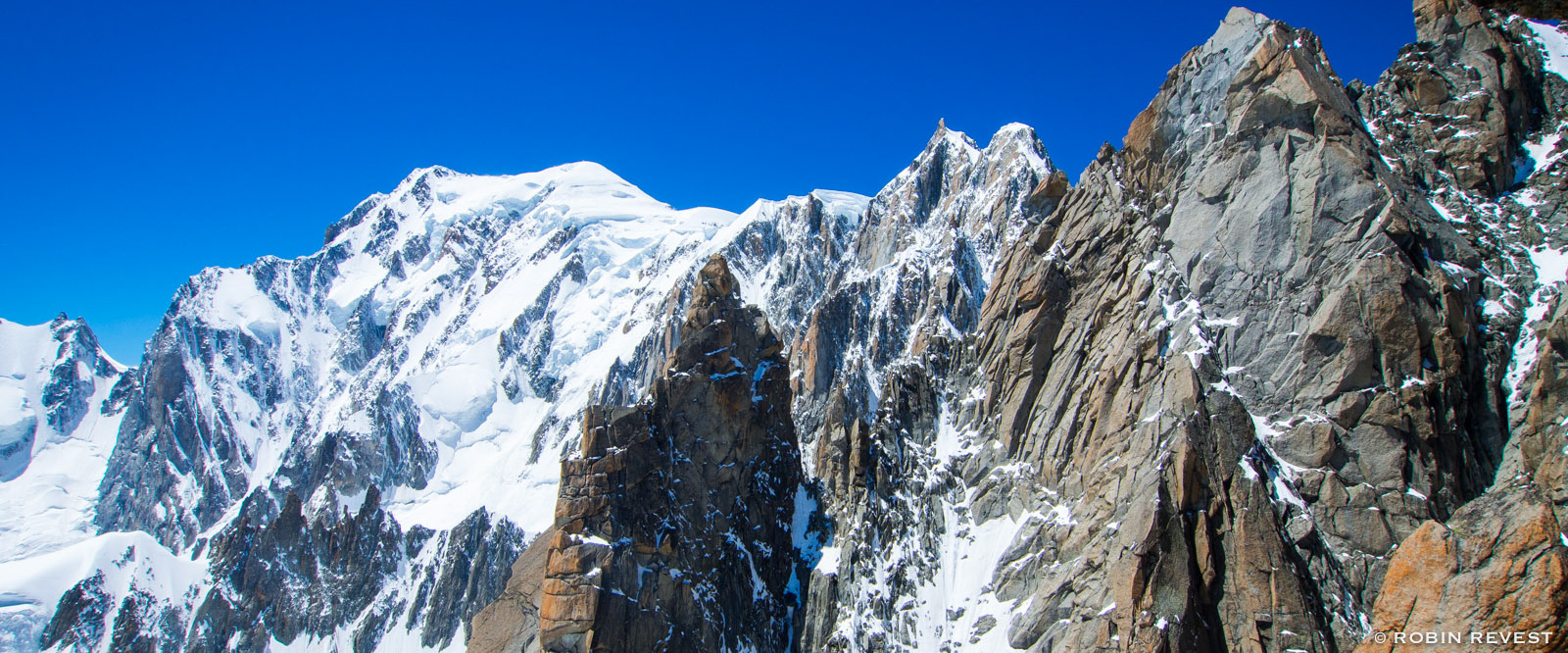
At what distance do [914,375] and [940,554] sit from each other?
66.7 feet

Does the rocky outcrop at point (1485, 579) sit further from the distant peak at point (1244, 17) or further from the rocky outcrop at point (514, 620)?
the rocky outcrop at point (514, 620)

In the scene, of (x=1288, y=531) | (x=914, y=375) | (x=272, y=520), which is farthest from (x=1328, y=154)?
(x=272, y=520)

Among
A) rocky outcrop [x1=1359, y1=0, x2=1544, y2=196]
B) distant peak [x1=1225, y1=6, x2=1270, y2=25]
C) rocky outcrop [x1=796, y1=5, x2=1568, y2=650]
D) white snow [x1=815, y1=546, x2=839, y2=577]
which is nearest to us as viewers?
rocky outcrop [x1=796, y1=5, x2=1568, y2=650]

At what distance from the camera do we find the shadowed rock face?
77812 mm

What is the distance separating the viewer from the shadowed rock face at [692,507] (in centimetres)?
7781

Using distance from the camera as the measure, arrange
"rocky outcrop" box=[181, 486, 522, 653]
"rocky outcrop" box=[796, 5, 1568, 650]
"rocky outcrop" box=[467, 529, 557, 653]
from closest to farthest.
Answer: "rocky outcrop" box=[796, 5, 1568, 650] → "rocky outcrop" box=[467, 529, 557, 653] → "rocky outcrop" box=[181, 486, 522, 653]

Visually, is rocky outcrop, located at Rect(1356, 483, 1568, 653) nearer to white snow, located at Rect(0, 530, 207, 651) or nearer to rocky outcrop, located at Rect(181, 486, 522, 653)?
rocky outcrop, located at Rect(181, 486, 522, 653)

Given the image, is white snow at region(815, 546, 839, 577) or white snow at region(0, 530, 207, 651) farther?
white snow at region(0, 530, 207, 651)

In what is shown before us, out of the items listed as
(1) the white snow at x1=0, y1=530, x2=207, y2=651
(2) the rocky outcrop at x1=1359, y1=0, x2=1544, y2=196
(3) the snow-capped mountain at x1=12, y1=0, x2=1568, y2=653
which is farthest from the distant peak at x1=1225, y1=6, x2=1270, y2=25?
(1) the white snow at x1=0, y1=530, x2=207, y2=651

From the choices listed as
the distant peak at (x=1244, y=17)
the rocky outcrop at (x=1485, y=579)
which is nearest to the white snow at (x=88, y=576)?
the distant peak at (x=1244, y=17)

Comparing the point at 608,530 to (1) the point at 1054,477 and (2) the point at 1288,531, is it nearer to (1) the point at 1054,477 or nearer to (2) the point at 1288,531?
(1) the point at 1054,477

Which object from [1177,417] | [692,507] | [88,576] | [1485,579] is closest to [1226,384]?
[1177,417]

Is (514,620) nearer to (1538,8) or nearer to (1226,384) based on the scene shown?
(1226,384)

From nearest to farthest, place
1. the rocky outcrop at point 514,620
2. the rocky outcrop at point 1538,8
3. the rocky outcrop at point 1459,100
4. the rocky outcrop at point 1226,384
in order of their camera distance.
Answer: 1. the rocky outcrop at point 1538,8
2. the rocky outcrop at point 1226,384
3. the rocky outcrop at point 1459,100
4. the rocky outcrop at point 514,620
